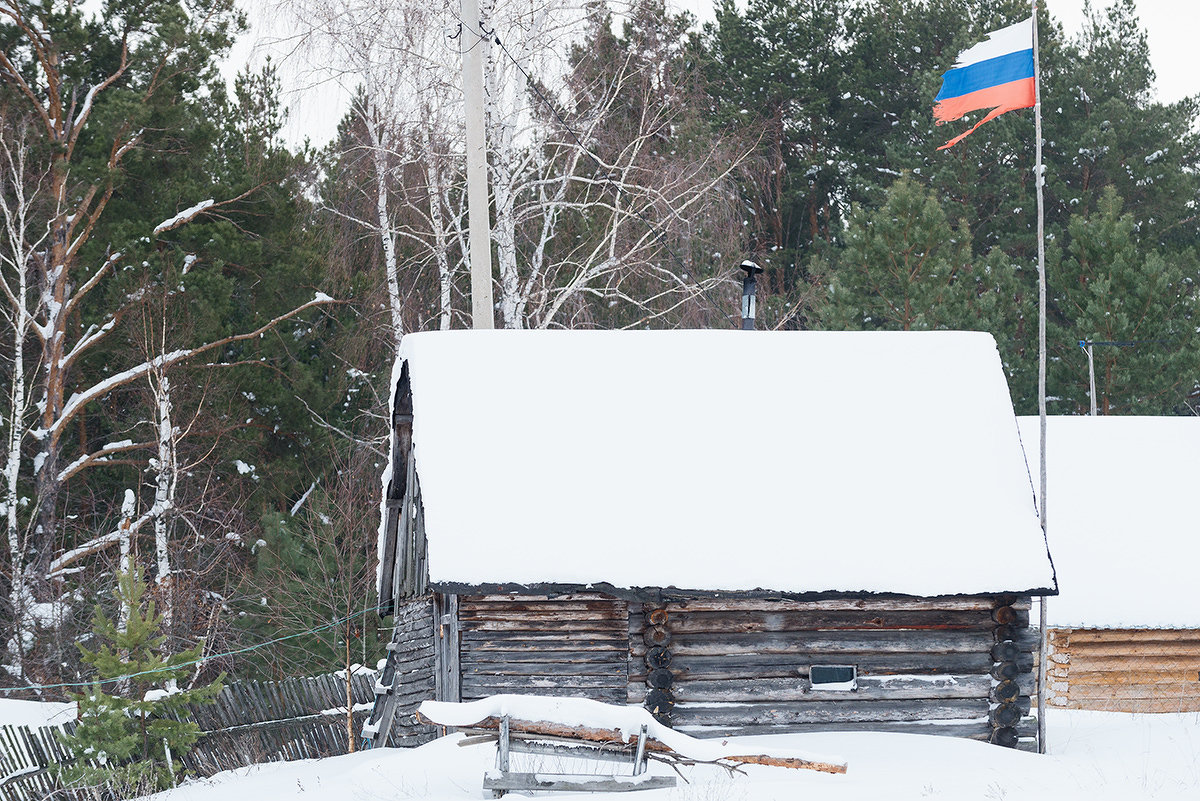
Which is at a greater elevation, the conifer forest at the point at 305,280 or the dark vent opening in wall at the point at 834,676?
the conifer forest at the point at 305,280

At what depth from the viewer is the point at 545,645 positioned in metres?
13.4

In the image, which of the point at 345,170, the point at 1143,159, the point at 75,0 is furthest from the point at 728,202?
the point at 1143,159

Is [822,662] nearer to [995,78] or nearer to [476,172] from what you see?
[995,78]

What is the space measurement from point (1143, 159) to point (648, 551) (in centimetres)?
2811

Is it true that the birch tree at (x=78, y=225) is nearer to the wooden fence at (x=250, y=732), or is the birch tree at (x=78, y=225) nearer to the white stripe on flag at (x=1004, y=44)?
the wooden fence at (x=250, y=732)

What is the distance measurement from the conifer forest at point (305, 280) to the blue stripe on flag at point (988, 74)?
3.48 m

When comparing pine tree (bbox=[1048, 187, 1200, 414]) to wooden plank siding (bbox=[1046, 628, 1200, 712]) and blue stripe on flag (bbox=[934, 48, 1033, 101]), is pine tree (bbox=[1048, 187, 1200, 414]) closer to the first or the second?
wooden plank siding (bbox=[1046, 628, 1200, 712])

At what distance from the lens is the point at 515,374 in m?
15.1

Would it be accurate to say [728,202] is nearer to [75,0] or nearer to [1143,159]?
[75,0]

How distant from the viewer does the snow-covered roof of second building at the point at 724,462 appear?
523 inches

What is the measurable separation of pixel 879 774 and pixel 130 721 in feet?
28.1

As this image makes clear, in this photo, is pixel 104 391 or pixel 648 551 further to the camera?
pixel 104 391

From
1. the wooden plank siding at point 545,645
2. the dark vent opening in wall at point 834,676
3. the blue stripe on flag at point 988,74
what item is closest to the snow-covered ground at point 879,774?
the dark vent opening in wall at point 834,676

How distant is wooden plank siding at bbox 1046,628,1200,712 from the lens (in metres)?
19.9
